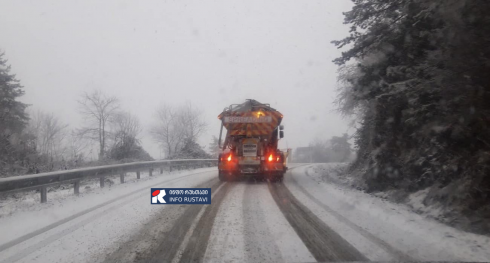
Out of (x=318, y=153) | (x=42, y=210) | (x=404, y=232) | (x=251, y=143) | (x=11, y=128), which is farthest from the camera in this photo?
(x=318, y=153)

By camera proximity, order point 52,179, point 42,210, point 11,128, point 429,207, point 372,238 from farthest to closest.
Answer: point 11,128, point 52,179, point 42,210, point 429,207, point 372,238

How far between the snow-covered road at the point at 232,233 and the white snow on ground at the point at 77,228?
0.02 m

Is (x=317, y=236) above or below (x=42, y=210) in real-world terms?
below

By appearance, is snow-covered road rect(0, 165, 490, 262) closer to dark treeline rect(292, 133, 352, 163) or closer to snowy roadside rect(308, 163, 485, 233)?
snowy roadside rect(308, 163, 485, 233)

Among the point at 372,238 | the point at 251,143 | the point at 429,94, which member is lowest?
the point at 372,238

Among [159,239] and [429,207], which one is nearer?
[159,239]

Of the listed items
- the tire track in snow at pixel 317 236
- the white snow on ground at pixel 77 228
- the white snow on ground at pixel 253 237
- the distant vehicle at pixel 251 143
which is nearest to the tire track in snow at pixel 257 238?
the white snow on ground at pixel 253 237

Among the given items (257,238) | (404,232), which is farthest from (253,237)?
(404,232)

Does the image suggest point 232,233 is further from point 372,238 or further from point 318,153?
point 318,153

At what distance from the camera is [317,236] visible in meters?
6.00

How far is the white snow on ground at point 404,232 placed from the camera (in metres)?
4.98

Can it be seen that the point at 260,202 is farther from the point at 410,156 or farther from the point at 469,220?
the point at 469,220

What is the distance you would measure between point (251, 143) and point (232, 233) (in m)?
9.18

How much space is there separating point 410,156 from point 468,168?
2.68m
